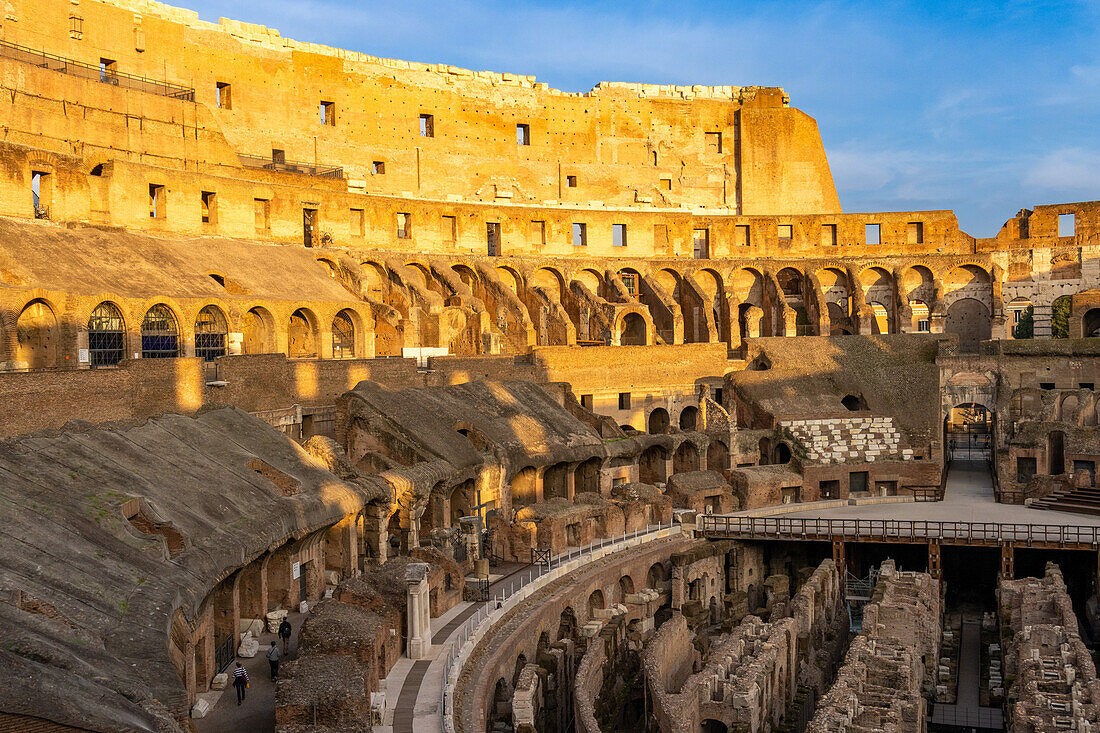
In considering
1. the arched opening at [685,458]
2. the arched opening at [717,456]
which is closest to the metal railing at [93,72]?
the arched opening at [685,458]

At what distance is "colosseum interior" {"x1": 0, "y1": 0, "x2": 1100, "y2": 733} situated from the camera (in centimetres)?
1730

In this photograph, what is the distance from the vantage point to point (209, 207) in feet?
127

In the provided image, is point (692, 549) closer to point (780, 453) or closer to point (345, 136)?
point (780, 453)

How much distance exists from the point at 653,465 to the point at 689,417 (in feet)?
24.6

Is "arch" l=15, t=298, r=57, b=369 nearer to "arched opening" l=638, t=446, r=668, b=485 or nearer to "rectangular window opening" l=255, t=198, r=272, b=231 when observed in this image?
"rectangular window opening" l=255, t=198, r=272, b=231

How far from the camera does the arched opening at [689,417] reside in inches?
1818

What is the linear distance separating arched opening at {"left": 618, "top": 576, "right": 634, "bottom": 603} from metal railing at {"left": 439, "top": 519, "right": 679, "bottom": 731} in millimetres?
1154

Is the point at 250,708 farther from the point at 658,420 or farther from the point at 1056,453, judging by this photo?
the point at 1056,453

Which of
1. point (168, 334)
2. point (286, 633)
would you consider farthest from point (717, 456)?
point (286, 633)

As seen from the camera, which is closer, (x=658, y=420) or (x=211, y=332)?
(x=211, y=332)

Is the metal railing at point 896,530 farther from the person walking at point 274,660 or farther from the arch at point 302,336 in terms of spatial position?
the person walking at point 274,660

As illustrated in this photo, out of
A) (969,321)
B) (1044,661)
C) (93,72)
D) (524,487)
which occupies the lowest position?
(1044,661)

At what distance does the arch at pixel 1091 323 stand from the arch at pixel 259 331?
37.5 m

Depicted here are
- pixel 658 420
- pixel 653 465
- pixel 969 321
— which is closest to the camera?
pixel 653 465
